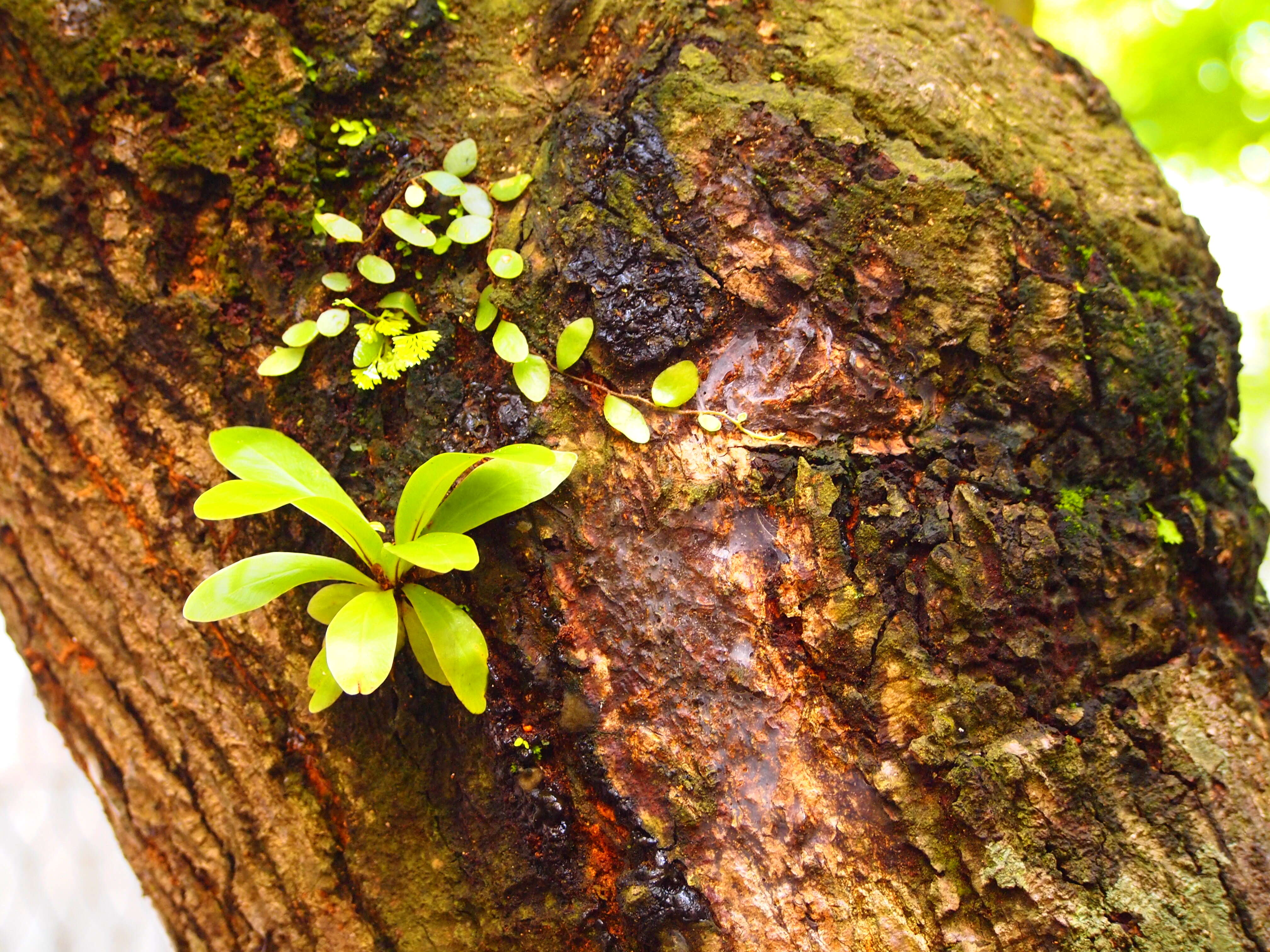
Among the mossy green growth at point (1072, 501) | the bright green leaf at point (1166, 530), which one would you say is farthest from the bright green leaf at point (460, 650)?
the bright green leaf at point (1166, 530)

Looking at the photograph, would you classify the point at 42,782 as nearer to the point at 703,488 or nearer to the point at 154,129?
the point at 154,129

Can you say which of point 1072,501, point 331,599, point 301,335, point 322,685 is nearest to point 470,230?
point 301,335

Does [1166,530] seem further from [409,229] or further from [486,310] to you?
[409,229]

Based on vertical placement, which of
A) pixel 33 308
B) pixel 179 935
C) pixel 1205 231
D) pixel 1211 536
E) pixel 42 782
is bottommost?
pixel 42 782

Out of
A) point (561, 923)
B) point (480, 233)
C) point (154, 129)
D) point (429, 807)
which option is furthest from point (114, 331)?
point (561, 923)

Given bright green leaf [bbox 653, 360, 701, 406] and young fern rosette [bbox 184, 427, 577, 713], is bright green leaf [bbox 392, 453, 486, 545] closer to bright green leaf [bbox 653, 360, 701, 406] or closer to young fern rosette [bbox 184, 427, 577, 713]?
young fern rosette [bbox 184, 427, 577, 713]

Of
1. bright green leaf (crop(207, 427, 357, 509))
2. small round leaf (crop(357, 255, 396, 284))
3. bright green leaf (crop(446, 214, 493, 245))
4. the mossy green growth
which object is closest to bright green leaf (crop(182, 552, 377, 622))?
bright green leaf (crop(207, 427, 357, 509))
